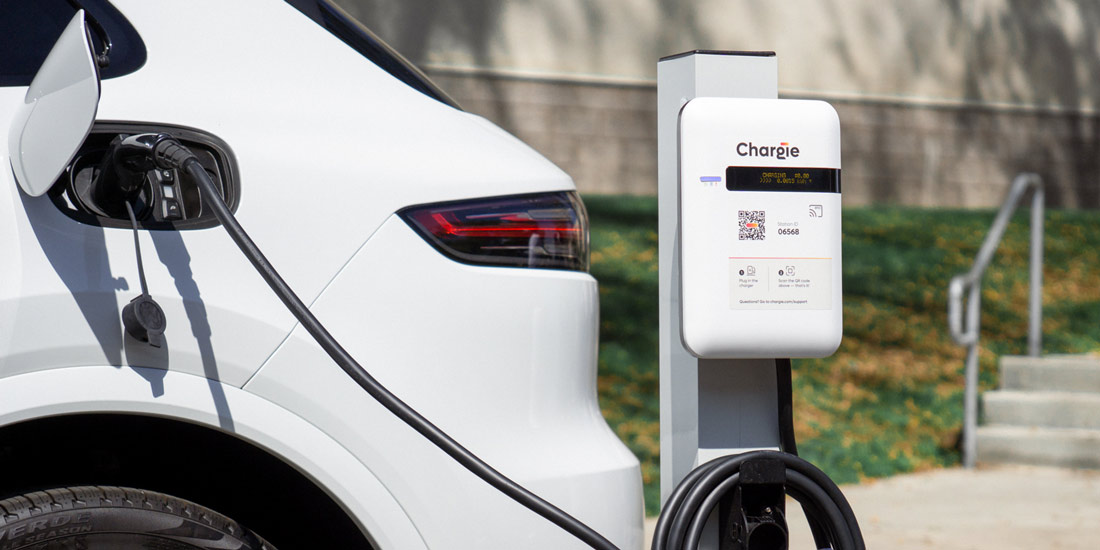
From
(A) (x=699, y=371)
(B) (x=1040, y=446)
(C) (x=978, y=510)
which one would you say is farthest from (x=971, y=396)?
(A) (x=699, y=371)

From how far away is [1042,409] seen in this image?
626 cm

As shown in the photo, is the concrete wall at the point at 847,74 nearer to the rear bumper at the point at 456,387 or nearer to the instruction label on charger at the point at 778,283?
the instruction label on charger at the point at 778,283

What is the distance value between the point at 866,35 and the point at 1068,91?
2926mm

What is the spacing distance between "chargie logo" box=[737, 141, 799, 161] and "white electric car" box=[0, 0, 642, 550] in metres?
0.49

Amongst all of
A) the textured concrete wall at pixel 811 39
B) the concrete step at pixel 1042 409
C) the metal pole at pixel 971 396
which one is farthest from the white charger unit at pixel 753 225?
the textured concrete wall at pixel 811 39

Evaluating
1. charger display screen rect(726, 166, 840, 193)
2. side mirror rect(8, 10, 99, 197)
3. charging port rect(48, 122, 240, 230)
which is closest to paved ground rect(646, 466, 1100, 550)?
charger display screen rect(726, 166, 840, 193)

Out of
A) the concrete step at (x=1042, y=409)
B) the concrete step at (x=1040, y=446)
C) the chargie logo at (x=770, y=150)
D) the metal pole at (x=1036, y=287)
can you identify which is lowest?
the concrete step at (x=1040, y=446)

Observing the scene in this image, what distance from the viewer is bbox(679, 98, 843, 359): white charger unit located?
229cm

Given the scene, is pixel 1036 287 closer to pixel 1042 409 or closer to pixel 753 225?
pixel 1042 409

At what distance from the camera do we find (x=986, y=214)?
1171 cm

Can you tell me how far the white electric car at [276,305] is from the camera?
5.44 feet

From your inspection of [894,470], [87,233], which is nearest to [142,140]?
[87,233]

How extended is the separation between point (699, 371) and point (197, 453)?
3.55ft

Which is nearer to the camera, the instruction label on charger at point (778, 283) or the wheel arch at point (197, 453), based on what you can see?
the wheel arch at point (197, 453)
